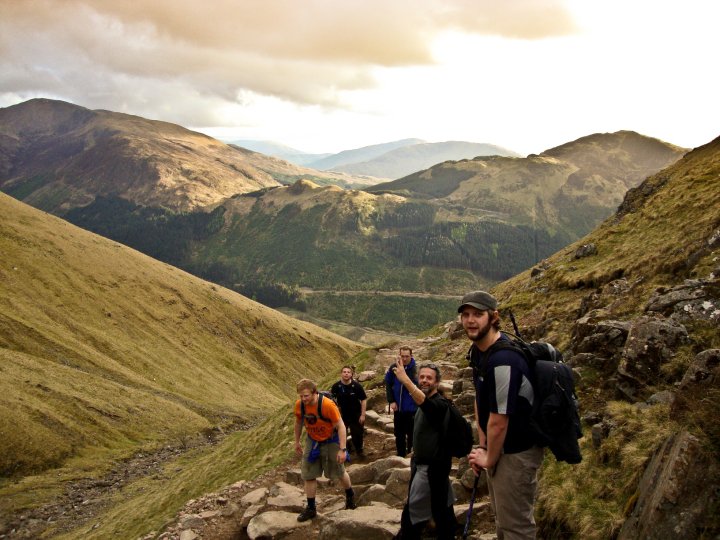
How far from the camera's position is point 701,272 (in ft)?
54.1

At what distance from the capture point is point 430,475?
334 inches

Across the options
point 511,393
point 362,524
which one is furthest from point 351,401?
point 511,393

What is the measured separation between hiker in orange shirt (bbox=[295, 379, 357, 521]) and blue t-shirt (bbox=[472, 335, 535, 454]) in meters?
6.40

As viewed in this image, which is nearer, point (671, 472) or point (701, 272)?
point (671, 472)

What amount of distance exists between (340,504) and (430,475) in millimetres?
5927

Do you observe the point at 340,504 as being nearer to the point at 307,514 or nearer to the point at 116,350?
the point at 307,514

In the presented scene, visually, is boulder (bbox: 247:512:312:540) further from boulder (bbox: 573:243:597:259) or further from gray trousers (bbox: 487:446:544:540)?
boulder (bbox: 573:243:597:259)

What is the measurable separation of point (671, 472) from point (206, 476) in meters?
27.9

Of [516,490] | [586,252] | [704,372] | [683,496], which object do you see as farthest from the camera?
[586,252]

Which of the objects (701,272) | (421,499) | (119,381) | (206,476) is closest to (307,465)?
(421,499)

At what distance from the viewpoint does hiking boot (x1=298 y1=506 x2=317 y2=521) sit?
1252 centimetres

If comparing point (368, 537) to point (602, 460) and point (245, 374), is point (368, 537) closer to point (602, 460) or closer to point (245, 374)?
point (602, 460)

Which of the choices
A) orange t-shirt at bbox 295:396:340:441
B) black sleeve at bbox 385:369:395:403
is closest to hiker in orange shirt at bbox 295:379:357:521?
orange t-shirt at bbox 295:396:340:441

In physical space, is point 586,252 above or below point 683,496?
above
